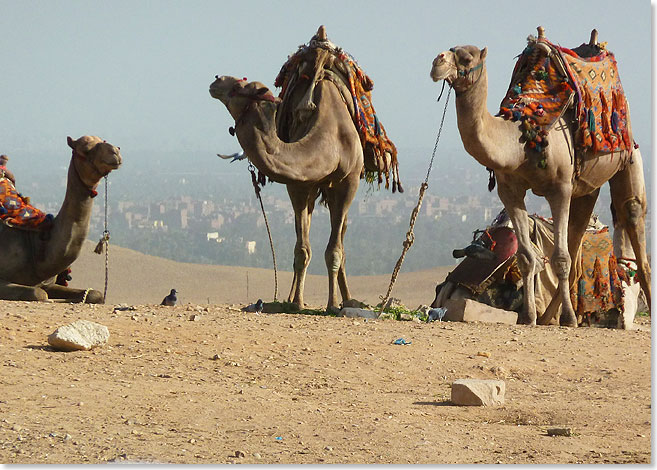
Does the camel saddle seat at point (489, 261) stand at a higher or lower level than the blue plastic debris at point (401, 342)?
higher

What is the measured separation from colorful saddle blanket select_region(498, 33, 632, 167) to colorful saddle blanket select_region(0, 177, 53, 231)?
4015mm

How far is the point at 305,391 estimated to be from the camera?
7367mm

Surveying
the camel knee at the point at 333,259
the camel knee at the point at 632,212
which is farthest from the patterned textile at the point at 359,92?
the camel knee at the point at 632,212

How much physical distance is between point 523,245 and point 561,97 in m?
1.32

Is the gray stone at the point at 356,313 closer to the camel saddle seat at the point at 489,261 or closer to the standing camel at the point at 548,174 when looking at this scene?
the standing camel at the point at 548,174

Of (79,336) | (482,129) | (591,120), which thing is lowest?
(79,336)

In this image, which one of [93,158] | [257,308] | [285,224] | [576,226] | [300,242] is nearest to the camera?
[93,158]

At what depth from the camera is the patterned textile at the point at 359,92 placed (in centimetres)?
1119

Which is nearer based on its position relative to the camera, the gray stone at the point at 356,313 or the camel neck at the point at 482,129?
the camel neck at the point at 482,129

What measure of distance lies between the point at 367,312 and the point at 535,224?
8.92 ft

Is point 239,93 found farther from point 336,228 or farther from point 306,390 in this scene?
point 306,390

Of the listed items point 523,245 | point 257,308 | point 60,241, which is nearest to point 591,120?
point 523,245

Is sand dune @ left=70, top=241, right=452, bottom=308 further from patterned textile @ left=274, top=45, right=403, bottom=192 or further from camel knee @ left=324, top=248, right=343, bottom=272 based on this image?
camel knee @ left=324, top=248, right=343, bottom=272

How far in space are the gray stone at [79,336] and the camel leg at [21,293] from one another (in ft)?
6.58
